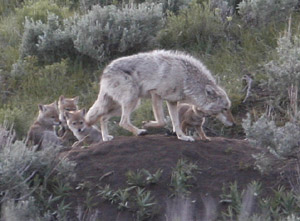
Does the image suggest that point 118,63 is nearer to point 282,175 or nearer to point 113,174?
point 113,174

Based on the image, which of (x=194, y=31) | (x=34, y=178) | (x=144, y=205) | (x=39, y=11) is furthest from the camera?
(x=39, y=11)

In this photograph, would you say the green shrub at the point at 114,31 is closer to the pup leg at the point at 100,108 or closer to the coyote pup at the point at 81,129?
the coyote pup at the point at 81,129

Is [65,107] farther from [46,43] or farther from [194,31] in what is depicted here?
[194,31]

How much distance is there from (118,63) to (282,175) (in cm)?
269

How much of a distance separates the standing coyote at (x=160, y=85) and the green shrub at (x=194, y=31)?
13.3 ft

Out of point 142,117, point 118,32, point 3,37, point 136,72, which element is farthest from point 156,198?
point 3,37

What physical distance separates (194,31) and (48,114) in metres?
3.55

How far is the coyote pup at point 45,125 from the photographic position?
11.3 metres

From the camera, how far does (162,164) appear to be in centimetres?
834

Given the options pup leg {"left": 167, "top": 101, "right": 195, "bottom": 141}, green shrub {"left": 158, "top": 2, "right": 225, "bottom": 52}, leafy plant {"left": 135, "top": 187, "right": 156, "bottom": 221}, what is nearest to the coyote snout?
pup leg {"left": 167, "top": 101, "right": 195, "bottom": 141}

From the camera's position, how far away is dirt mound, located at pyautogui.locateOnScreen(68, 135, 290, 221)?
796 cm

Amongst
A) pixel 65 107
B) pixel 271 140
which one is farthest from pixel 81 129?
pixel 271 140

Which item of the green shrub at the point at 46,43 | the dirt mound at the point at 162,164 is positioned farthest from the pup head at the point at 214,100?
the green shrub at the point at 46,43

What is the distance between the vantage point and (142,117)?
466 inches
